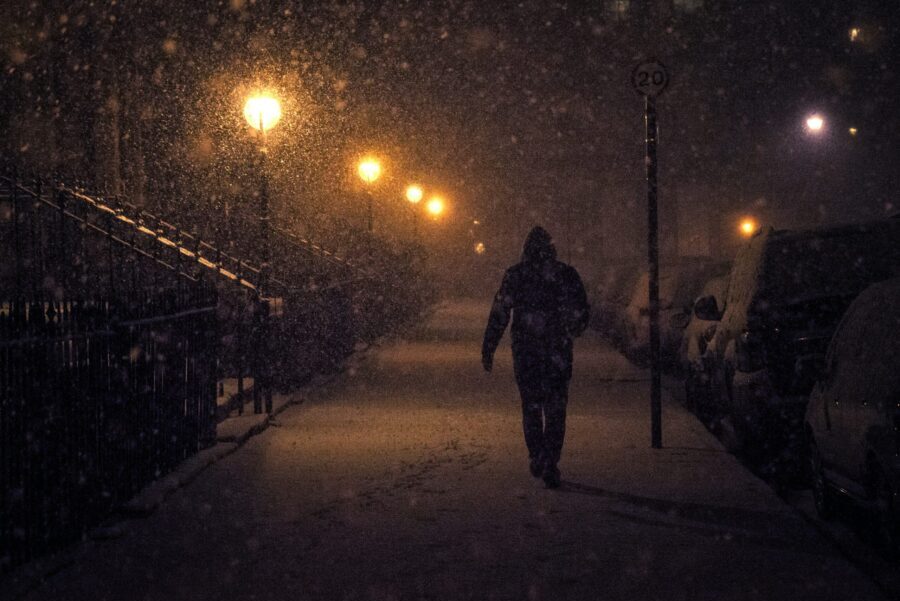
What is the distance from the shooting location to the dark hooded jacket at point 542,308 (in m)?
8.95

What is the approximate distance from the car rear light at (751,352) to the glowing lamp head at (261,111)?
7.38m

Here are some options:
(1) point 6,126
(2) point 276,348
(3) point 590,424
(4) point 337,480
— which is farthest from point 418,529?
(1) point 6,126

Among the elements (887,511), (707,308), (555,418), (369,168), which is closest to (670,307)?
(707,308)

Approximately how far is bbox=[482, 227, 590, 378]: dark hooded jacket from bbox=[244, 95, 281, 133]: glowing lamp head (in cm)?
640

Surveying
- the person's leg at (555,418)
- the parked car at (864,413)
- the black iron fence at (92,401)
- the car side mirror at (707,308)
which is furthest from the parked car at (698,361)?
the black iron fence at (92,401)

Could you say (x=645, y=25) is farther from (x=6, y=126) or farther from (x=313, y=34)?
(x=6, y=126)

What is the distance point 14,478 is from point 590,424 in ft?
23.5

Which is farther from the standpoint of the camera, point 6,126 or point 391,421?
point 6,126

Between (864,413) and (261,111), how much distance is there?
967cm

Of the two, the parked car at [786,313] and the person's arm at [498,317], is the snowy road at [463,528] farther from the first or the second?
the person's arm at [498,317]

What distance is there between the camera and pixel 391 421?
12633 mm

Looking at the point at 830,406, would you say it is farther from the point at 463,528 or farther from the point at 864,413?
the point at 463,528

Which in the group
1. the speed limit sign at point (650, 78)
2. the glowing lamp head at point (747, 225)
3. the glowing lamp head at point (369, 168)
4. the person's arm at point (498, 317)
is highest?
the glowing lamp head at point (747, 225)

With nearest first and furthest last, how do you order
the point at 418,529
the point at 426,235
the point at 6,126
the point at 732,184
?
the point at 418,529 → the point at 6,126 → the point at 732,184 → the point at 426,235
